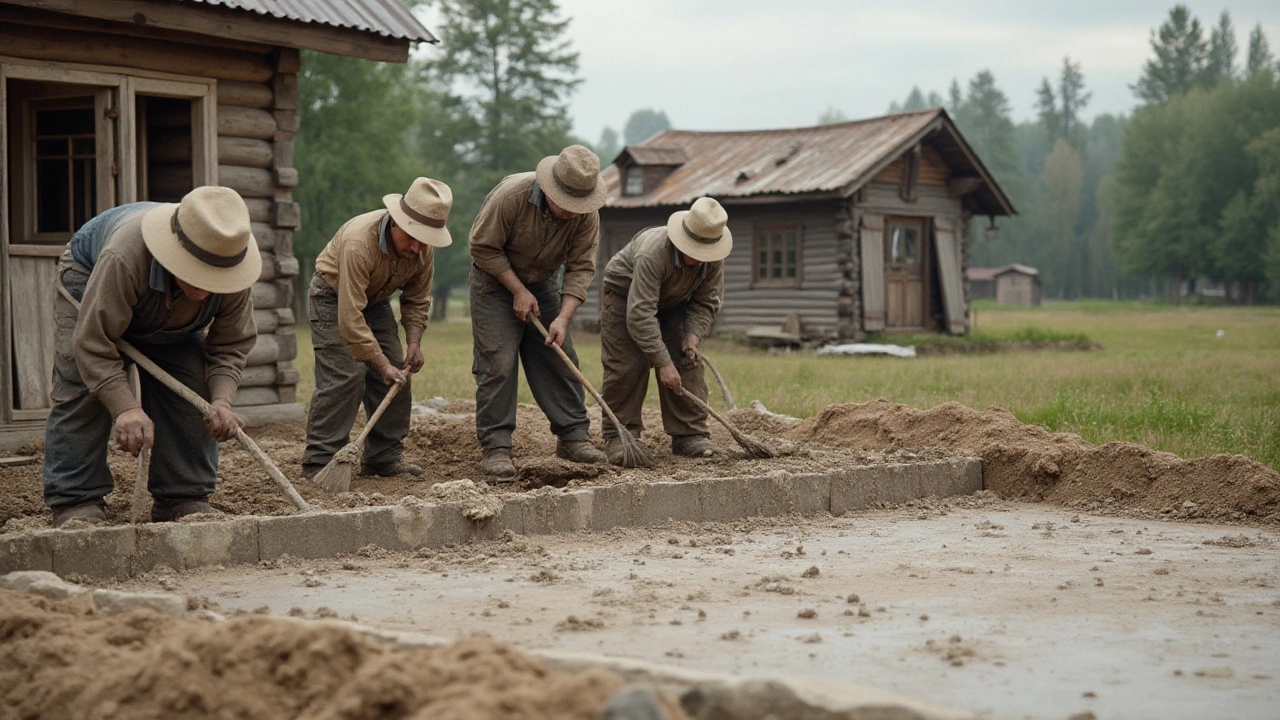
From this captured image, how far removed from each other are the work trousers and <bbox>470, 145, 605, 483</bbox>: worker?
66.7 inches

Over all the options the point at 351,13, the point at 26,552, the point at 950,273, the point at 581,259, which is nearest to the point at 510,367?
the point at 581,259

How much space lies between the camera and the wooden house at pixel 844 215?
22.2 meters

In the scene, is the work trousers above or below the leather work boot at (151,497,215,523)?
above

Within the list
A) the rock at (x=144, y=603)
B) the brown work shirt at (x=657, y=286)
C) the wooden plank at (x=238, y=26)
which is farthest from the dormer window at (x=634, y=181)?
the rock at (x=144, y=603)

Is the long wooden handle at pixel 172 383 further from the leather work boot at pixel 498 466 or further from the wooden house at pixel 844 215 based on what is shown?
the wooden house at pixel 844 215

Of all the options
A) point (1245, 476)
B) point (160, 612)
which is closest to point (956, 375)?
point (1245, 476)

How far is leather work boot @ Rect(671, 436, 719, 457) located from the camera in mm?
8125

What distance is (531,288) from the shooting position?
7672mm

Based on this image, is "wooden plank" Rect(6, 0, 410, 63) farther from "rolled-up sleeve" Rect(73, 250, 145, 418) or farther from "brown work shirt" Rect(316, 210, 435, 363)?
"rolled-up sleeve" Rect(73, 250, 145, 418)

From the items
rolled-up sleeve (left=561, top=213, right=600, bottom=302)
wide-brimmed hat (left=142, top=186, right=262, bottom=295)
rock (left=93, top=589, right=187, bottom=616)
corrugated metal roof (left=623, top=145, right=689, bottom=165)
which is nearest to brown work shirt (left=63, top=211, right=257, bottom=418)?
wide-brimmed hat (left=142, top=186, right=262, bottom=295)

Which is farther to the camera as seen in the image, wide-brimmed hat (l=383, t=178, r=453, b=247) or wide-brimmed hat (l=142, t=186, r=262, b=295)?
wide-brimmed hat (l=383, t=178, r=453, b=247)

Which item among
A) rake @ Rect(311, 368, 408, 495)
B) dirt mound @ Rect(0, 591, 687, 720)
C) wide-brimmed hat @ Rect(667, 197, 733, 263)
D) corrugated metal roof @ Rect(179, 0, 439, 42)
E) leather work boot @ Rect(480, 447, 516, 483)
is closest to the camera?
dirt mound @ Rect(0, 591, 687, 720)

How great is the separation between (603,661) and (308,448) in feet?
13.5

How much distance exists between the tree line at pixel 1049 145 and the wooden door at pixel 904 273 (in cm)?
205
